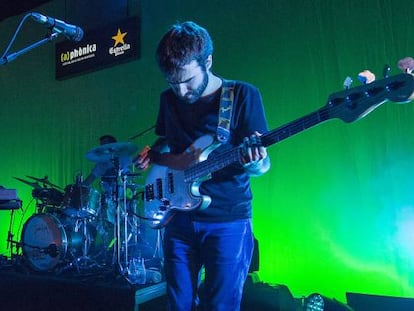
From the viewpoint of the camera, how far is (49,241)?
14.7 feet

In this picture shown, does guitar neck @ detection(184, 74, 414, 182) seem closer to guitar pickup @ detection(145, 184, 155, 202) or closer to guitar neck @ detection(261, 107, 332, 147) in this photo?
guitar neck @ detection(261, 107, 332, 147)

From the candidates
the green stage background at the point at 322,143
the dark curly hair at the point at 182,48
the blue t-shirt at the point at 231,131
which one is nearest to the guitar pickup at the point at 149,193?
the blue t-shirt at the point at 231,131

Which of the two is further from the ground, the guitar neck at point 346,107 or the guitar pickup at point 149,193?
the guitar neck at point 346,107

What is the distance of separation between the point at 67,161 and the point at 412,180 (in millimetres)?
5148

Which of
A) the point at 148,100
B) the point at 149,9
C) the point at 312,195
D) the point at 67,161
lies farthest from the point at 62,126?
the point at 312,195

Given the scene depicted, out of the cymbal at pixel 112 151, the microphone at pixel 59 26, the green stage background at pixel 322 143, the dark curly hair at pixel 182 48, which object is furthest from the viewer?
the cymbal at pixel 112 151

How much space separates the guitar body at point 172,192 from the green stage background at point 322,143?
2.30m

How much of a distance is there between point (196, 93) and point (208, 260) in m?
0.79

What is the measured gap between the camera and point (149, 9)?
5.72m

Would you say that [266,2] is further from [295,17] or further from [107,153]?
[107,153]

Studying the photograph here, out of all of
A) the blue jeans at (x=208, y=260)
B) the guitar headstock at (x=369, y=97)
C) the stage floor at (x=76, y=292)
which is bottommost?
the stage floor at (x=76, y=292)

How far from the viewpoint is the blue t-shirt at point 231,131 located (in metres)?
1.72

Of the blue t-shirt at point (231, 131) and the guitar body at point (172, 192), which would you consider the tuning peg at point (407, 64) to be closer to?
the blue t-shirt at point (231, 131)

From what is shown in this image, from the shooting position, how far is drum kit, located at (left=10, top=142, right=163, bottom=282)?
4.27 m
